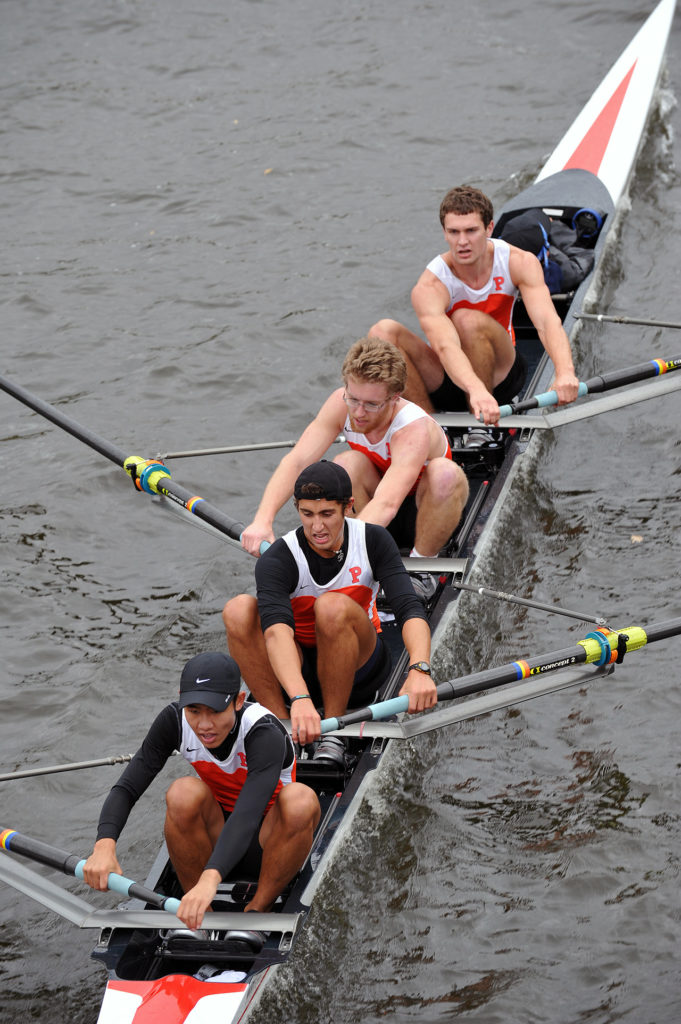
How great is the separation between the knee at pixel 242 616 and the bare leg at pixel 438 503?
1254mm

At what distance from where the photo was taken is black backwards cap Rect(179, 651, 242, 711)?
401cm

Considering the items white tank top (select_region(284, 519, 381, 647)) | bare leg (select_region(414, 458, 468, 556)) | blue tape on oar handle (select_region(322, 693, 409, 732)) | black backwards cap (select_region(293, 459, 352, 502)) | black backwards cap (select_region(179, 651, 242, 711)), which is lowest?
black backwards cap (select_region(179, 651, 242, 711))

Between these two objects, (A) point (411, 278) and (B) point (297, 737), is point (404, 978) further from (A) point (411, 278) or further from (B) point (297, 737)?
(A) point (411, 278)

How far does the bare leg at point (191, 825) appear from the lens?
422 centimetres

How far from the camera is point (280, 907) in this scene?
432 cm

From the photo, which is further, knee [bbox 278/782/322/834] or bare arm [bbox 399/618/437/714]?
bare arm [bbox 399/618/437/714]

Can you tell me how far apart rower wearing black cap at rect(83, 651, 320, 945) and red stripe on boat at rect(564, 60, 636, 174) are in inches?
300

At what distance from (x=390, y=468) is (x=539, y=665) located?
50.5 inches

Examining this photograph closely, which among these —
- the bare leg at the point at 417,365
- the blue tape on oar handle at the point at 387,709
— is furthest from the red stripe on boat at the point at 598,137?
the blue tape on oar handle at the point at 387,709

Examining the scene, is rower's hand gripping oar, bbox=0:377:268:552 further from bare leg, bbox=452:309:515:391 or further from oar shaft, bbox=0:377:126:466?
bare leg, bbox=452:309:515:391

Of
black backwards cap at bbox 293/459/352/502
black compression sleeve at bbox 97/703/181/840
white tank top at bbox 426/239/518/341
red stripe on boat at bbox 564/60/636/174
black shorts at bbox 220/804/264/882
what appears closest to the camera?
black compression sleeve at bbox 97/703/181/840

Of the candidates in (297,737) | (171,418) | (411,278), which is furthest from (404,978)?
(411,278)

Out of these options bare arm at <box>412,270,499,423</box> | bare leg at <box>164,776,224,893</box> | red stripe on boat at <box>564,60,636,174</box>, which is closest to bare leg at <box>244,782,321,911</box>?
bare leg at <box>164,776,224,893</box>

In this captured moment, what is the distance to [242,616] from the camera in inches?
194
